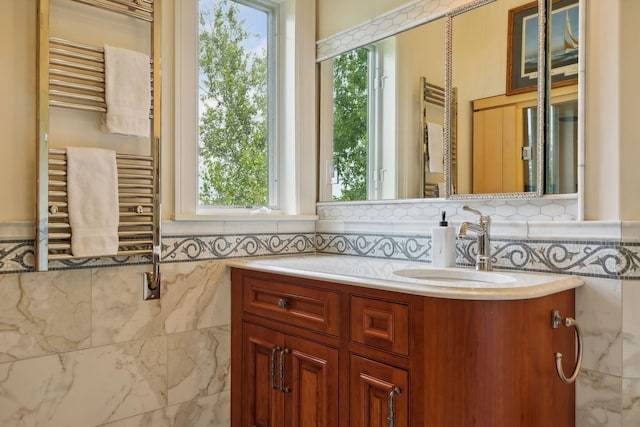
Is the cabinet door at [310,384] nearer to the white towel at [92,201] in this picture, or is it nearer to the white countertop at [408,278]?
the white countertop at [408,278]

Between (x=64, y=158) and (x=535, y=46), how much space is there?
1.67 metres

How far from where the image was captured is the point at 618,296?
140cm

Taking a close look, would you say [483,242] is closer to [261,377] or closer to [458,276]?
[458,276]

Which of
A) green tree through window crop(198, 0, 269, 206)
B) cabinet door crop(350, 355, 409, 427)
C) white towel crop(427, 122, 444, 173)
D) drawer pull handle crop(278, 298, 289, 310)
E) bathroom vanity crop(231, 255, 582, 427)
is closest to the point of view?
bathroom vanity crop(231, 255, 582, 427)

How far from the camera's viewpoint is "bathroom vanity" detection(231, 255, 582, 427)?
3.98 feet

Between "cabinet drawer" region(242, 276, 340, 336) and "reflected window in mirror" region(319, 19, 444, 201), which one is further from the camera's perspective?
"reflected window in mirror" region(319, 19, 444, 201)

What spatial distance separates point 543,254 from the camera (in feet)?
5.17

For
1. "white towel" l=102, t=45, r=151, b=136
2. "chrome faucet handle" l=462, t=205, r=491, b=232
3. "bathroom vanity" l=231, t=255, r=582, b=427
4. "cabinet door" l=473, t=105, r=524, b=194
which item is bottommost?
"bathroom vanity" l=231, t=255, r=582, b=427

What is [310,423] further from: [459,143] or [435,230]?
[459,143]

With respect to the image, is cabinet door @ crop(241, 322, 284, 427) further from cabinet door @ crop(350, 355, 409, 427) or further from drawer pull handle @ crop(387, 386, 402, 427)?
drawer pull handle @ crop(387, 386, 402, 427)

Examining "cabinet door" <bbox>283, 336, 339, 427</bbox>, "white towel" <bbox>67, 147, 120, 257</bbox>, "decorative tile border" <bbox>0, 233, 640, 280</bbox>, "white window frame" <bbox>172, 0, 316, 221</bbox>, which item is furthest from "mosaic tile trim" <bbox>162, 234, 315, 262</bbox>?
"cabinet door" <bbox>283, 336, 339, 427</bbox>

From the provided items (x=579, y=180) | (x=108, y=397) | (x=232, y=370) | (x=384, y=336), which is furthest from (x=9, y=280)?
(x=579, y=180)

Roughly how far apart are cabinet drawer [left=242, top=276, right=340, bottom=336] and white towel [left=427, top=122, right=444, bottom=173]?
710mm

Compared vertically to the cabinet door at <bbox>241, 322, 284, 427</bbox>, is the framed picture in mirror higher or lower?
higher
